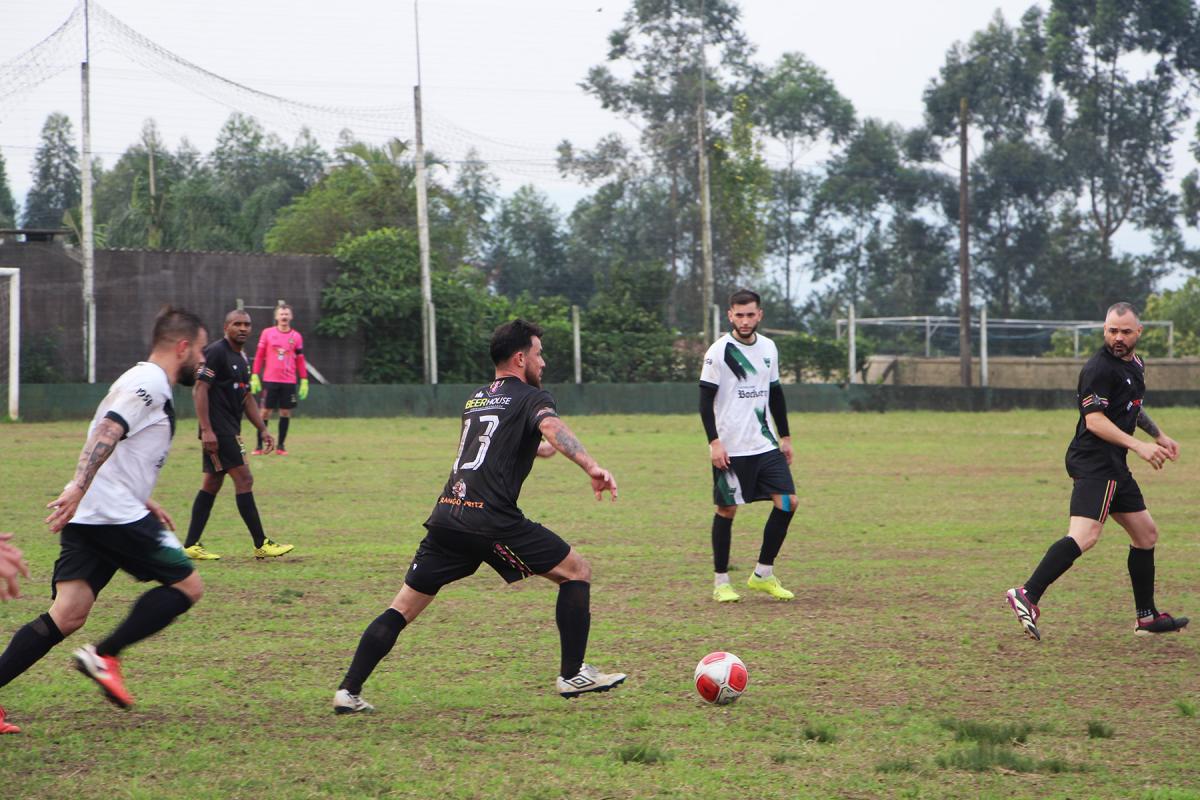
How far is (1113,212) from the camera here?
64.5 metres

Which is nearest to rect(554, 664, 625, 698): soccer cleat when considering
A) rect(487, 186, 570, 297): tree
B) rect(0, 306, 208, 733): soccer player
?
rect(0, 306, 208, 733): soccer player

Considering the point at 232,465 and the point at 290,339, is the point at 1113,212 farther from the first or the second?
the point at 232,465

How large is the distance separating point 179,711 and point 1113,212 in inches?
2559

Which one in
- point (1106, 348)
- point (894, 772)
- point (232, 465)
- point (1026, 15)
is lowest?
point (894, 772)

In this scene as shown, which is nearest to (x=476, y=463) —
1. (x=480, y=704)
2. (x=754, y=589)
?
(x=480, y=704)

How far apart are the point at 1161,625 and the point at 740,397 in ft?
9.48

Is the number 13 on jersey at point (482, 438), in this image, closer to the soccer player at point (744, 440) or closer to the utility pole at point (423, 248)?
the soccer player at point (744, 440)

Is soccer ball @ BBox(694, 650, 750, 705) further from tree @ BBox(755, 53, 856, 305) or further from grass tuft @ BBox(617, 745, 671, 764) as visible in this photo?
tree @ BBox(755, 53, 856, 305)

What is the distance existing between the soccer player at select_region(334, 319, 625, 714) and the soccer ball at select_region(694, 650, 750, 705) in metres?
0.36

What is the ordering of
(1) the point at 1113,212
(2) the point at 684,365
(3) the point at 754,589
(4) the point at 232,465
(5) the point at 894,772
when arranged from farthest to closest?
1. (1) the point at 1113,212
2. (2) the point at 684,365
3. (4) the point at 232,465
4. (3) the point at 754,589
5. (5) the point at 894,772

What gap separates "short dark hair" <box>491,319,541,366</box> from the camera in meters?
6.02

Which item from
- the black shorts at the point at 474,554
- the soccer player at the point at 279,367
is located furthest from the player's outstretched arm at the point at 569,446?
the soccer player at the point at 279,367

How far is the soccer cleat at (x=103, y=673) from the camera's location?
5.58 metres

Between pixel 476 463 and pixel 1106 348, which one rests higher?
pixel 1106 348
